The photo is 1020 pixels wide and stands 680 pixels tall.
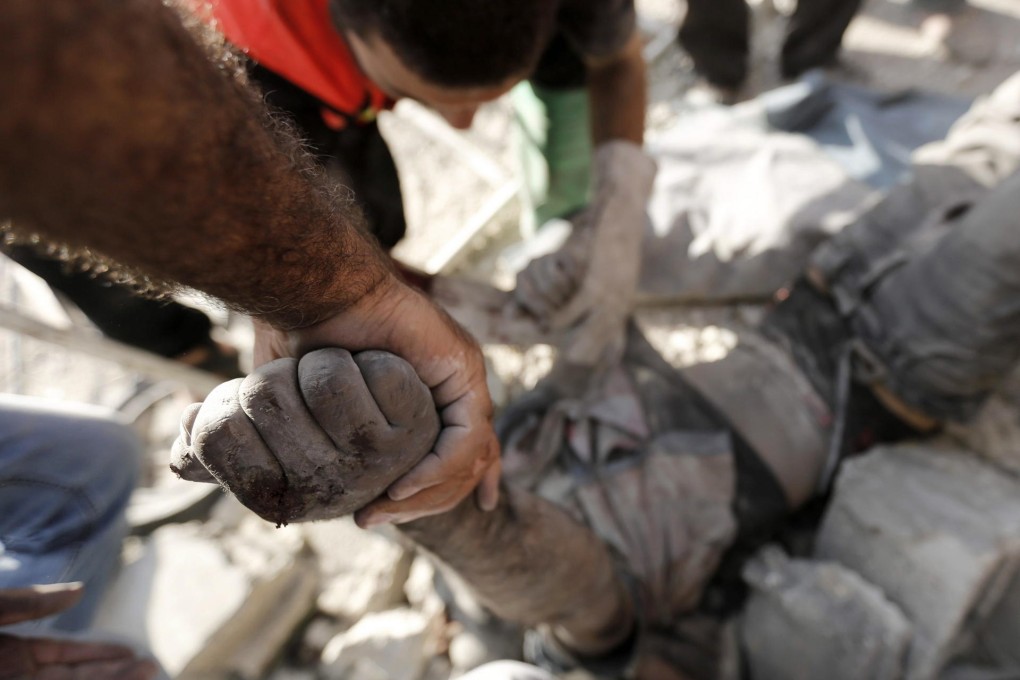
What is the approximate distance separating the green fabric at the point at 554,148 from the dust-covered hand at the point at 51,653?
2.06m

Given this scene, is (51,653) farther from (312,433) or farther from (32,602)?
(312,433)

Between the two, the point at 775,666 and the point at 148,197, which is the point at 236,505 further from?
the point at 148,197

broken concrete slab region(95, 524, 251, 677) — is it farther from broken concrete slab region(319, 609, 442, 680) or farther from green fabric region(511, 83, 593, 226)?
green fabric region(511, 83, 593, 226)

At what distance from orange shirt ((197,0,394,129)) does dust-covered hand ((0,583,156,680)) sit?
123 centimetres

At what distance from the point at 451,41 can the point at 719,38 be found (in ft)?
8.76

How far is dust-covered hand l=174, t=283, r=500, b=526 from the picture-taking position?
0.70 meters

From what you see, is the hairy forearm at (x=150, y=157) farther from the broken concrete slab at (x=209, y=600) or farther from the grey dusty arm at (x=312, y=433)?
the broken concrete slab at (x=209, y=600)

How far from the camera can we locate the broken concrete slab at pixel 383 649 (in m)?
1.66

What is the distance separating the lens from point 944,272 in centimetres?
161

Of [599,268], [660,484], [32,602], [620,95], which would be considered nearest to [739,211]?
[620,95]

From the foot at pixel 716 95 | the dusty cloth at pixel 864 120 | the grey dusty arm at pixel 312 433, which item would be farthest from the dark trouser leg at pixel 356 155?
the foot at pixel 716 95

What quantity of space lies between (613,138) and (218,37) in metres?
1.58

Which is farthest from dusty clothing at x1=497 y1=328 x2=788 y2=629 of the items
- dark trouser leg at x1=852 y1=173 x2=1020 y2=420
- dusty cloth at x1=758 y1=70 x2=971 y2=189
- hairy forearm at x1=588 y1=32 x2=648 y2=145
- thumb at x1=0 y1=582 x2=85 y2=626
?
dusty cloth at x1=758 y1=70 x2=971 y2=189

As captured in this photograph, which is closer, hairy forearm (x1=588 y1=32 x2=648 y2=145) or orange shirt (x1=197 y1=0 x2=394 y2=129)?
orange shirt (x1=197 y1=0 x2=394 y2=129)
